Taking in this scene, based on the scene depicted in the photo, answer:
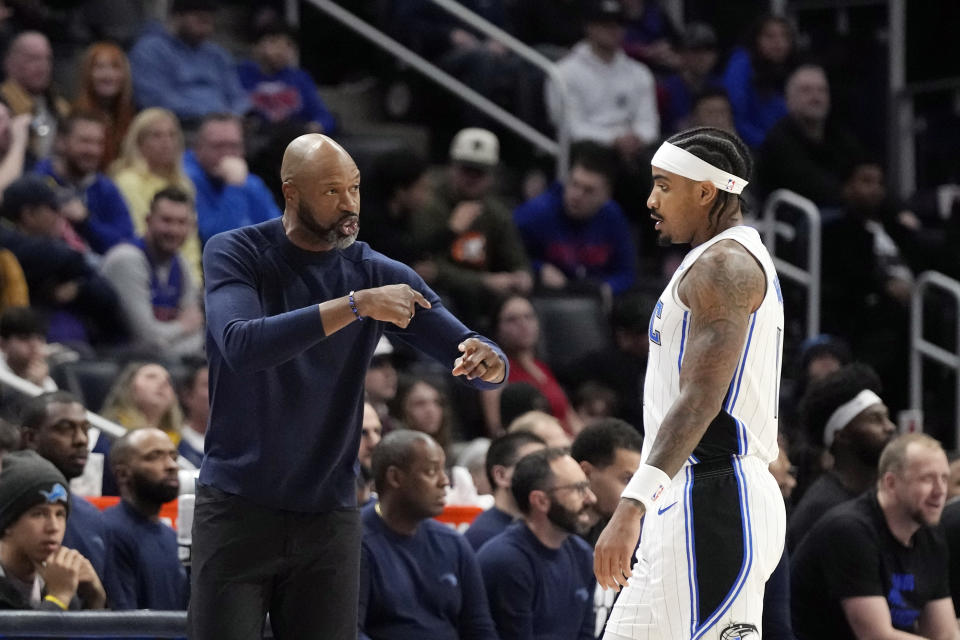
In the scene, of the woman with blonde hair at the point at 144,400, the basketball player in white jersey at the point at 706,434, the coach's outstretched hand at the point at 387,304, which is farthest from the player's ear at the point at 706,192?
the woman with blonde hair at the point at 144,400

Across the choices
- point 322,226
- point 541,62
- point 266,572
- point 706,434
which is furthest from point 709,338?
point 541,62

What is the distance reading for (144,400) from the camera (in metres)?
8.38

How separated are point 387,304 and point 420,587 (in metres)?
2.48

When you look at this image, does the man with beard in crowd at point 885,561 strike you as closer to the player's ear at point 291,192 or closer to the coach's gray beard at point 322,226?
the coach's gray beard at point 322,226

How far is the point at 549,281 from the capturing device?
11.0 meters

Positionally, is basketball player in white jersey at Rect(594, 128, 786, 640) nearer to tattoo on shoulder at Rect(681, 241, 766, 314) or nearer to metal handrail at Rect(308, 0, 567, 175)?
tattoo on shoulder at Rect(681, 241, 766, 314)

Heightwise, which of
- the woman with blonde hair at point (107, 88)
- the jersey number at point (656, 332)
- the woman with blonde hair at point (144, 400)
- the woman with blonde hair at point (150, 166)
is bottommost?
the woman with blonde hair at point (144, 400)

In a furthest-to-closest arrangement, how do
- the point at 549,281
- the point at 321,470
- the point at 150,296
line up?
the point at 549,281 → the point at 150,296 → the point at 321,470

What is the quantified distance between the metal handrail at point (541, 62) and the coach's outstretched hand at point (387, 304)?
7585mm

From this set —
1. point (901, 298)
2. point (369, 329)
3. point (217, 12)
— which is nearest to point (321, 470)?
point (369, 329)

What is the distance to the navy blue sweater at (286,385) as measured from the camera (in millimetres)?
4547

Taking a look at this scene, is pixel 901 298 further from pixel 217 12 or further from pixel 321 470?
pixel 321 470

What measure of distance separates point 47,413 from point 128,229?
2739 mm

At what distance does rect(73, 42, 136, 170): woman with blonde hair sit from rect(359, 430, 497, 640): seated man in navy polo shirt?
4310 millimetres
